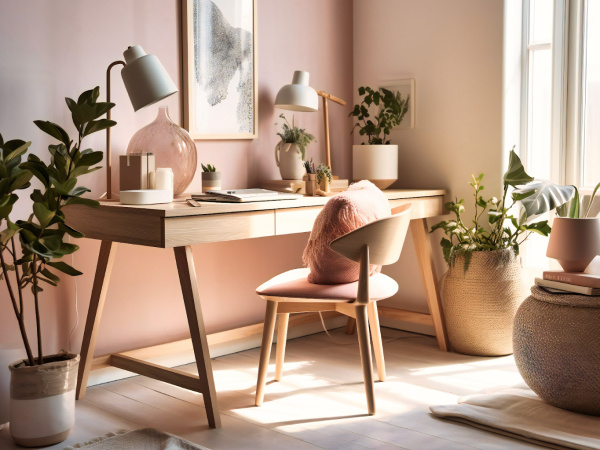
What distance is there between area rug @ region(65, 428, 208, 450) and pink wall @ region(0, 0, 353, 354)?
1.93ft

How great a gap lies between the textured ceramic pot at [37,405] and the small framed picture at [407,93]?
2164 mm

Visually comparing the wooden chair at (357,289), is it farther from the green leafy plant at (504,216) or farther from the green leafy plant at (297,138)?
the green leafy plant at (297,138)

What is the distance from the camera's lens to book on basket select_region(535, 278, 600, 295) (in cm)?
261

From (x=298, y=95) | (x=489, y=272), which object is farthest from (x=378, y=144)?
(x=489, y=272)

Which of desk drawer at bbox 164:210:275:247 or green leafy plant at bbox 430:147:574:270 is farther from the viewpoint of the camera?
green leafy plant at bbox 430:147:574:270

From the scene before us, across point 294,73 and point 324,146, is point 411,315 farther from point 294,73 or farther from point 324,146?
point 294,73

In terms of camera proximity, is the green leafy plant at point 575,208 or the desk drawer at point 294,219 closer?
the desk drawer at point 294,219

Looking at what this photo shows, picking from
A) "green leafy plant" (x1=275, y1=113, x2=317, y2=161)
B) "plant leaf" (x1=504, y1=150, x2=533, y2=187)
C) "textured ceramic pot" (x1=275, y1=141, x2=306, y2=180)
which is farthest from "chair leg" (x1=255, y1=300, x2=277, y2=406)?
"plant leaf" (x1=504, y1=150, x2=533, y2=187)

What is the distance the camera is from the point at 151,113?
3.15 metres

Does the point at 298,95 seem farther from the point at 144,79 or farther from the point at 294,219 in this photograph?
the point at 144,79

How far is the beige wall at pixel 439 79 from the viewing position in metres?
3.53

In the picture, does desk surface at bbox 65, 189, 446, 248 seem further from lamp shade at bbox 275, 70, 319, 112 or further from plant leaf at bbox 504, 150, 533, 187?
plant leaf at bbox 504, 150, 533, 187

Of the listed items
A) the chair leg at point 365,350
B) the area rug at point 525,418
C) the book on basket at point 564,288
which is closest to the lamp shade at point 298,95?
the chair leg at point 365,350

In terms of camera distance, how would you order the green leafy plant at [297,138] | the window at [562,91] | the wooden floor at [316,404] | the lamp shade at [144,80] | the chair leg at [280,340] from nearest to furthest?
the wooden floor at [316,404] → the lamp shade at [144,80] → the chair leg at [280,340] → the window at [562,91] → the green leafy plant at [297,138]
